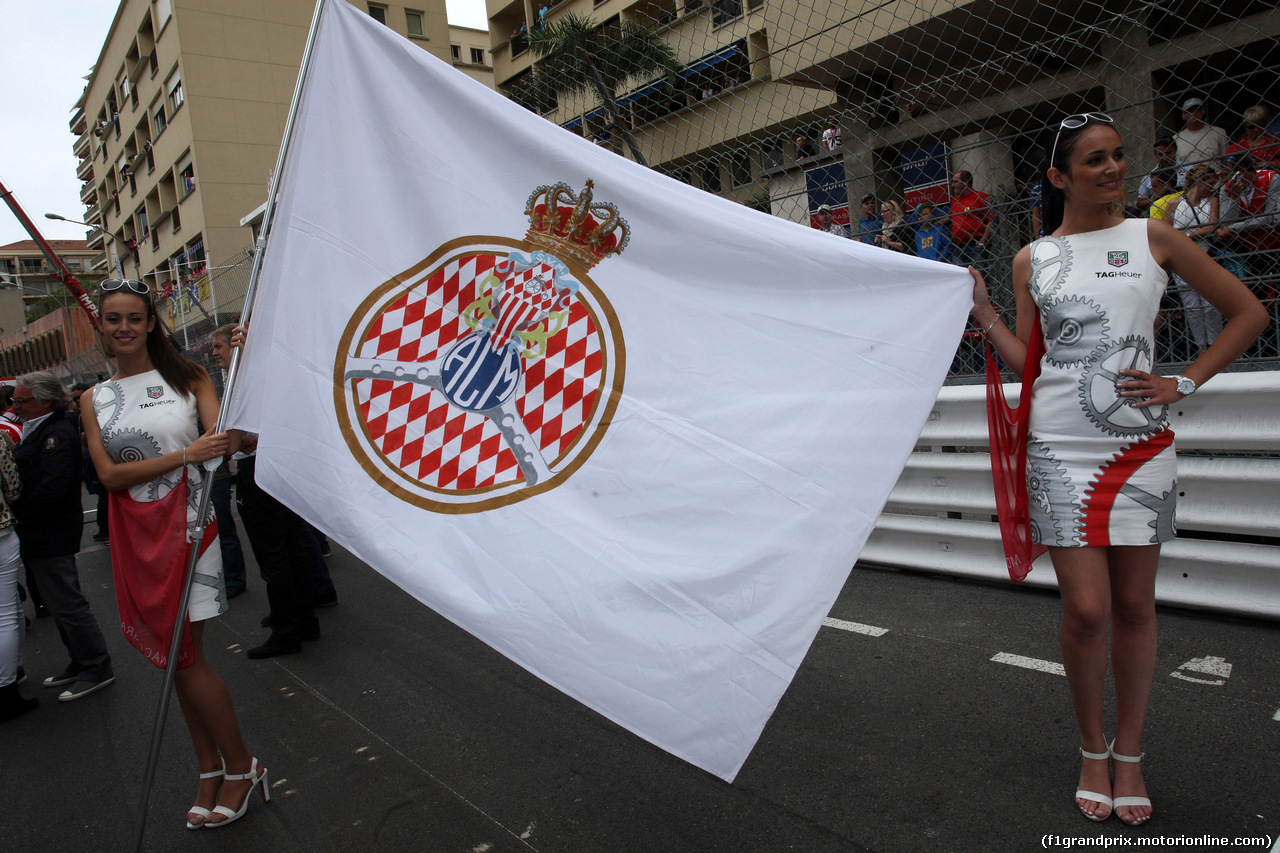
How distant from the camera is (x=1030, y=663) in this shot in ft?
11.2

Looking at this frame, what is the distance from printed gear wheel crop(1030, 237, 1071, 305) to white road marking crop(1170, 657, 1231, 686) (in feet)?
5.64

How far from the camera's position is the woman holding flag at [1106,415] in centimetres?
224

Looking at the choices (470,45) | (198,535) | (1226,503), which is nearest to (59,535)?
(198,535)

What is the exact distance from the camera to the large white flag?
1953mm

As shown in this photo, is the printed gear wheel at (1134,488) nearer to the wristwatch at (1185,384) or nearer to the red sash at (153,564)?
the wristwatch at (1185,384)

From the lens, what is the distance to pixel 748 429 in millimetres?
2062

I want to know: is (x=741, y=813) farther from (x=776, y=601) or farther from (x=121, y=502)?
(x=121, y=502)

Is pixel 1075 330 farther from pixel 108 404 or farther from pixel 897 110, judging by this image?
pixel 108 404

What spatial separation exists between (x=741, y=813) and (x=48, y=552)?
4022mm

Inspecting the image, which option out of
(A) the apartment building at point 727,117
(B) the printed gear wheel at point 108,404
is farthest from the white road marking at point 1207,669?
(B) the printed gear wheel at point 108,404

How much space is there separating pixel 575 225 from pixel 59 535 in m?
3.91

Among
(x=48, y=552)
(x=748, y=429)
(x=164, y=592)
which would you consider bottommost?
(x=48, y=552)

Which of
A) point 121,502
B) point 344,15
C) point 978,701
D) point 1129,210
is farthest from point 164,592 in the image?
point 1129,210

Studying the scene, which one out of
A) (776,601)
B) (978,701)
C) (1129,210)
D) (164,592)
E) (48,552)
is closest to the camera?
(776,601)
